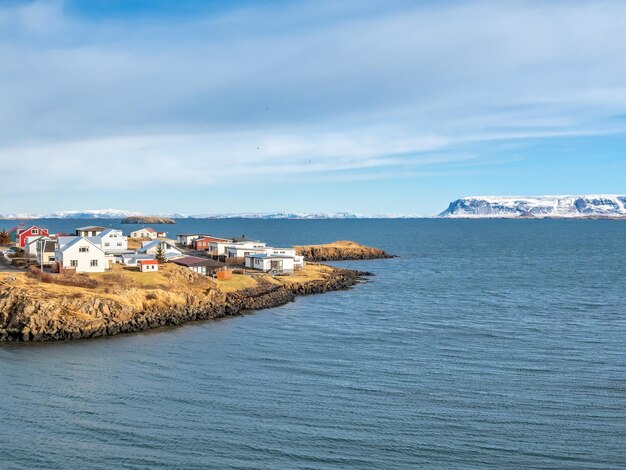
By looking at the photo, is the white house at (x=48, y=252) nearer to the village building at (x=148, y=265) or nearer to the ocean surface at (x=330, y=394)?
the village building at (x=148, y=265)

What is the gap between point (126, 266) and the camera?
3425 inches

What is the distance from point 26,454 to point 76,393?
9.18 m

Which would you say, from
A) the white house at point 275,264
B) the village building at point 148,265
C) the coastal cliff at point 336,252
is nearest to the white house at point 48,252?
the village building at point 148,265

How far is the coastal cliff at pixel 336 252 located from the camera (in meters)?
A: 148

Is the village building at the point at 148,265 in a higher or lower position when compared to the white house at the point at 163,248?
lower

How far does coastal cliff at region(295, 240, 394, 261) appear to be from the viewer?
14775cm

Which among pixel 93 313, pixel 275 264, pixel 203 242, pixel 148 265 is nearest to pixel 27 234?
pixel 203 242

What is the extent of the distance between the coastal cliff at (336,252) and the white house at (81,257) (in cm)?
6952

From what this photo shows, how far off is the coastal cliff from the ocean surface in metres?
75.9

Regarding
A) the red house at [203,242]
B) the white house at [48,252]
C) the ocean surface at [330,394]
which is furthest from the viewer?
the red house at [203,242]

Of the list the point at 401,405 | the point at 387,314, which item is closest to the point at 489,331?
the point at 387,314

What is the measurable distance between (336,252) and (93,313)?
95.7 metres

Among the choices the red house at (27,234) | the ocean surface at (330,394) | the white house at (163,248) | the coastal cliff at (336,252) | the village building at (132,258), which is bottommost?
the ocean surface at (330,394)

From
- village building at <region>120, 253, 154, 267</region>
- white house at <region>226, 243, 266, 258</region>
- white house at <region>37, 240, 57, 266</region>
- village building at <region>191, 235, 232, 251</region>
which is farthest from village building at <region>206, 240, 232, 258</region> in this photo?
white house at <region>37, 240, 57, 266</region>
